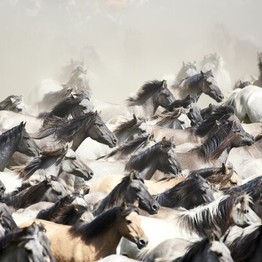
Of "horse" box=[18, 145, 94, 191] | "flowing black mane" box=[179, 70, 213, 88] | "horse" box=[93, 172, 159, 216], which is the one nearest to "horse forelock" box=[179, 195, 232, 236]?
"horse" box=[93, 172, 159, 216]

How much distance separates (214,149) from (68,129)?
5.56 feet

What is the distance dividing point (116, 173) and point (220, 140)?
5.36 feet

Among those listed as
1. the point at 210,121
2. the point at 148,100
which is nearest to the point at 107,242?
the point at 210,121

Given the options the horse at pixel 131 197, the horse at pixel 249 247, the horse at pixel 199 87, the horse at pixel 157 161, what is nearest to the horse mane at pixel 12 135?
the horse at pixel 157 161

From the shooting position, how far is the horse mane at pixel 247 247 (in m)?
5.66

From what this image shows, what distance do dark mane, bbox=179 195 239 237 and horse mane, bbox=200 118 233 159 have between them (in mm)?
3496

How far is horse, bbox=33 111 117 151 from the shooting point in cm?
1064

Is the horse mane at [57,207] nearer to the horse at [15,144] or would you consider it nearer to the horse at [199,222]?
the horse at [199,222]

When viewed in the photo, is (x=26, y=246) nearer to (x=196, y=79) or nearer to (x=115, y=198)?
(x=115, y=198)

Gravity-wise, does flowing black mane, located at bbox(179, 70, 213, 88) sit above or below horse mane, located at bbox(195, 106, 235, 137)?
below

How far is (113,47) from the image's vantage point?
113ft

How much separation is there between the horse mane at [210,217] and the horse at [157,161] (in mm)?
2580

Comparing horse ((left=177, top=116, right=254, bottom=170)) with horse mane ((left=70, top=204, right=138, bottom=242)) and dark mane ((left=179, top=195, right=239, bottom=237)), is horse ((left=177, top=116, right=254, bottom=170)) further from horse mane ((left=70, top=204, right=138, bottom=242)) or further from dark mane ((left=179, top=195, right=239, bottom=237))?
horse mane ((left=70, top=204, right=138, bottom=242))

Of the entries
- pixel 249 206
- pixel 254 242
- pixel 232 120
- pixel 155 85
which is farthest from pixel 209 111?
pixel 254 242
